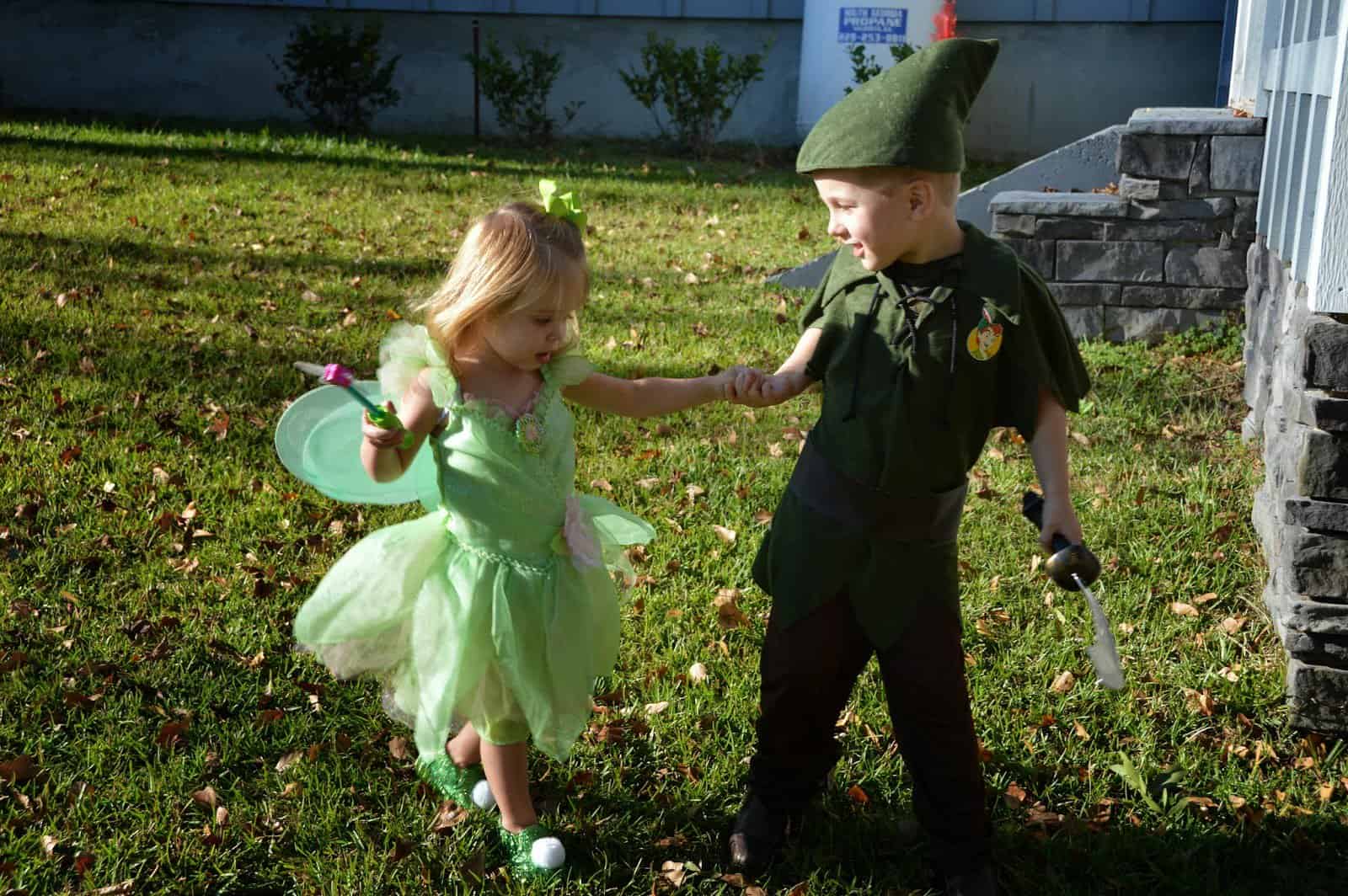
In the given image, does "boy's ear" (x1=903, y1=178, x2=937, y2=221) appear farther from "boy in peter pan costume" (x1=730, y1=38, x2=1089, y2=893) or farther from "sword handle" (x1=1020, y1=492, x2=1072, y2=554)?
"sword handle" (x1=1020, y1=492, x2=1072, y2=554)

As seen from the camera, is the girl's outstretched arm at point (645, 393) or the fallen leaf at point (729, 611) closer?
the girl's outstretched arm at point (645, 393)

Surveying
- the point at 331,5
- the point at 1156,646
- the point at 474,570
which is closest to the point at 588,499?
the point at 474,570

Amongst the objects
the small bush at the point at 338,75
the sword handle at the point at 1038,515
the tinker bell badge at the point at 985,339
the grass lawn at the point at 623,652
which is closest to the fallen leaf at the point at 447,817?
the grass lawn at the point at 623,652

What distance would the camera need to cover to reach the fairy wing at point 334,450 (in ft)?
9.19

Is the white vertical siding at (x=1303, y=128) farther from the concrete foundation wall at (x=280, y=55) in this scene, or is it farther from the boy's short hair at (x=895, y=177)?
the concrete foundation wall at (x=280, y=55)

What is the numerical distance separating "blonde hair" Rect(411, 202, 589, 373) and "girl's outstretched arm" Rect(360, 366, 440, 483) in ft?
0.31

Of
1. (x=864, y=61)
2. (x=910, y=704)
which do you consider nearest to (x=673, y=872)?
(x=910, y=704)

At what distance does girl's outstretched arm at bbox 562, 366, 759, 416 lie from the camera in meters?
2.74

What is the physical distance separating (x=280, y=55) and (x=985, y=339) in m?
13.5

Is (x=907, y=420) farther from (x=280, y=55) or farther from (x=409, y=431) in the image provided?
(x=280, y=55)

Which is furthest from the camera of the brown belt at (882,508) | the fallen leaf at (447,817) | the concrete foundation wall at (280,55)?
the concrete foundation wall at (280,55)

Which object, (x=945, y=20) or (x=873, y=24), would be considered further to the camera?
(x=873, y=24)

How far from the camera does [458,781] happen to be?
305 centimetres

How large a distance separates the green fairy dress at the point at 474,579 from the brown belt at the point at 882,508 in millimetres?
507
